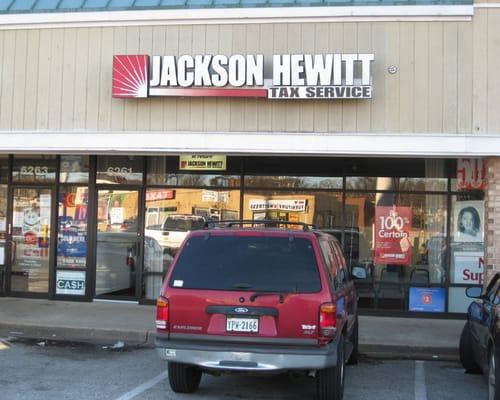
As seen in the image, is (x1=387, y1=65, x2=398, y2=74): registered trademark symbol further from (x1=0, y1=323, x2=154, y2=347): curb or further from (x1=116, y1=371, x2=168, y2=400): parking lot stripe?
(x1=116, y1=371, x2=168, y2=400): parking lot stripe

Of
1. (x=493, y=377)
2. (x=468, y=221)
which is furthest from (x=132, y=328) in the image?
(x=468, y=221)

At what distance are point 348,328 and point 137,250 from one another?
271 inches

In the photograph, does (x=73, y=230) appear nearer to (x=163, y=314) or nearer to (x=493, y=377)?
(x=163, y=314)

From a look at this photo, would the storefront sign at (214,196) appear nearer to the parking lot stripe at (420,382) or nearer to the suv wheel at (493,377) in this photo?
the parking lot stripe at (420,382)

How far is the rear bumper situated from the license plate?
138 mm

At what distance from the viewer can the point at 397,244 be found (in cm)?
1258

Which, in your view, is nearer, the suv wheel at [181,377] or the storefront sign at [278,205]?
the suv wheel at [181,377]

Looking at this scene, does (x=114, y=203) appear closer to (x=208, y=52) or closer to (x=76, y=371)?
(x=208, y=52)

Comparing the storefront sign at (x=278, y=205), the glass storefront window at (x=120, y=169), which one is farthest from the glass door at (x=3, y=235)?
the storefront sign at (x=278, y=205)

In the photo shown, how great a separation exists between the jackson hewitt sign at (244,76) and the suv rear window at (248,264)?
17.4ft

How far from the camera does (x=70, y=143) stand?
1181 centimetres

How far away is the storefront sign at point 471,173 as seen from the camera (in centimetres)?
1230

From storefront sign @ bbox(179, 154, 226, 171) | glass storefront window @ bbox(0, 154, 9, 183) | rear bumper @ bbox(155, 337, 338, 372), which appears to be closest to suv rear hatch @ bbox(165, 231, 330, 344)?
rear bumper @ bbox(155, 337, 338, 372)

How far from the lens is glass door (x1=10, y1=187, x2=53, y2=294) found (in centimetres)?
1373
